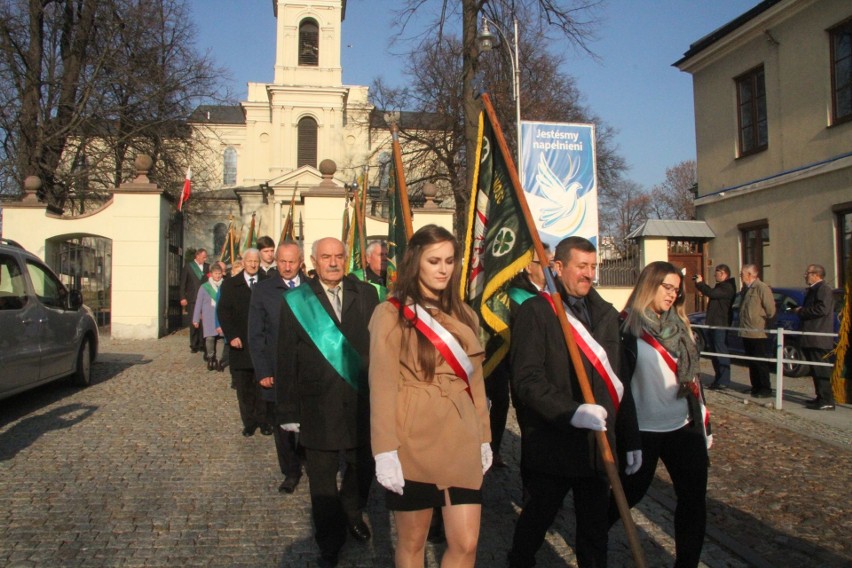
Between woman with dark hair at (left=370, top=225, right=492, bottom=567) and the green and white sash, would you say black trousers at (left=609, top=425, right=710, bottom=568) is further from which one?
the green and white sash

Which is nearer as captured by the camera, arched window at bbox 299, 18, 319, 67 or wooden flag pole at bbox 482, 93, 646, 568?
wooden flag pole at bbox 482, 93, 646, 568

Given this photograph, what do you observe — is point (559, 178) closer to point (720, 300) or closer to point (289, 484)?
point (720, 300)

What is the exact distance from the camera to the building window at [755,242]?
18.0 m

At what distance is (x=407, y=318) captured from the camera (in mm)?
3004

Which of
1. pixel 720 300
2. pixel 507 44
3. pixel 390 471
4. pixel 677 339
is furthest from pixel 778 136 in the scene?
pixel 390 471

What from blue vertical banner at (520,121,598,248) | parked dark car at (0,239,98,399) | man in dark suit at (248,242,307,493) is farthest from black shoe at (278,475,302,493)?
blue vertical banner at (520,121,598,248)

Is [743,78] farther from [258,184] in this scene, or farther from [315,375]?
[258,184]

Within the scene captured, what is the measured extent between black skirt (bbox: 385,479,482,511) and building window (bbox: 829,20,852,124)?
51.7ft

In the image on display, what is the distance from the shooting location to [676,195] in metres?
62.7

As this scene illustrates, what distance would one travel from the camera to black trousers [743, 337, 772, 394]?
9945 millimetres

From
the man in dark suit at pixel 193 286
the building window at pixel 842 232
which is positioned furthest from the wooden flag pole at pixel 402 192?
the building window at pixel 842 232

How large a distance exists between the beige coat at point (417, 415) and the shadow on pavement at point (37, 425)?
17.2ft

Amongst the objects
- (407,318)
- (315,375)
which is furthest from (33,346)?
(407,318)

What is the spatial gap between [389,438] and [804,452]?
571 cm
